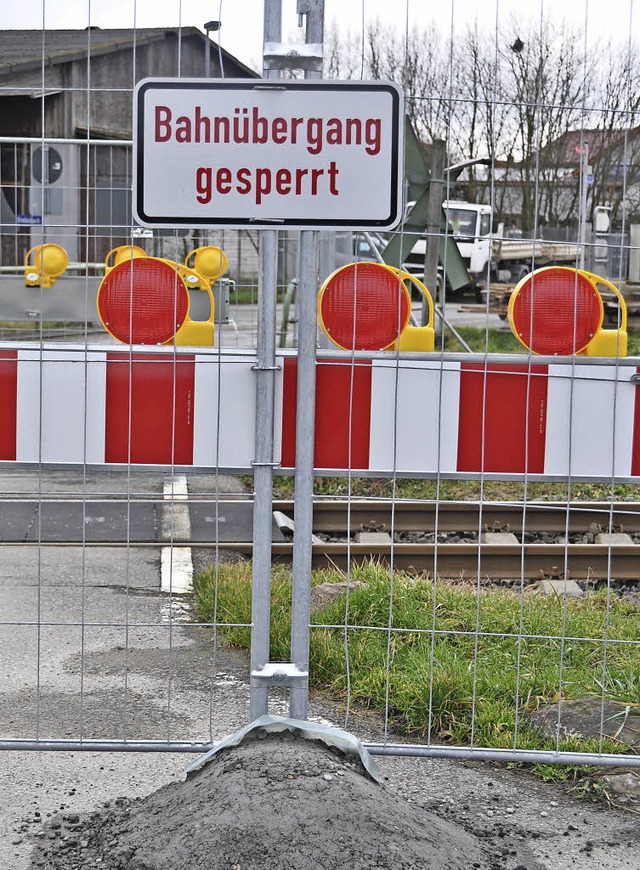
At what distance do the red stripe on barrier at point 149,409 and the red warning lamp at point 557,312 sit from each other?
1.18 metres

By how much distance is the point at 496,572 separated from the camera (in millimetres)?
7156

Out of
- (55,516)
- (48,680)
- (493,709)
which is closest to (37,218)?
(55,516)

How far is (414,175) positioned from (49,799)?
769 centimetres

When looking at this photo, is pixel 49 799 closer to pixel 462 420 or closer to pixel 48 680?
pixel 48 680

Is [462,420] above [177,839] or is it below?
above

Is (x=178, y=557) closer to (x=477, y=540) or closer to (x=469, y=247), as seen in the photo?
(x=477, y=540)

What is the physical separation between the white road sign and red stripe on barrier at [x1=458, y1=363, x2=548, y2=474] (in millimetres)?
962

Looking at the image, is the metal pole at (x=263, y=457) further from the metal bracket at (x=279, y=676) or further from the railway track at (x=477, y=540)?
the railway track at (x=477, y=540)

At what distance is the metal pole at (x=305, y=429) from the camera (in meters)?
3.37

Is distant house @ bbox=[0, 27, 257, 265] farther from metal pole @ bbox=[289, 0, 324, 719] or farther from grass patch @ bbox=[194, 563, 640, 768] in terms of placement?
metal pole @ bbox=[289, 0, 324, 719]

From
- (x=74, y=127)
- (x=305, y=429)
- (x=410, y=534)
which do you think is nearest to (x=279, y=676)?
(x=305, y=429)

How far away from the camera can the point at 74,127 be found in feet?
81.1

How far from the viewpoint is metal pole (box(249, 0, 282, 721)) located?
3402mm

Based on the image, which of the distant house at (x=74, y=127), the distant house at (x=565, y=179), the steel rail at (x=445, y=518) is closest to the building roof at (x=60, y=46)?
the distant house at (x=74, y=127)
